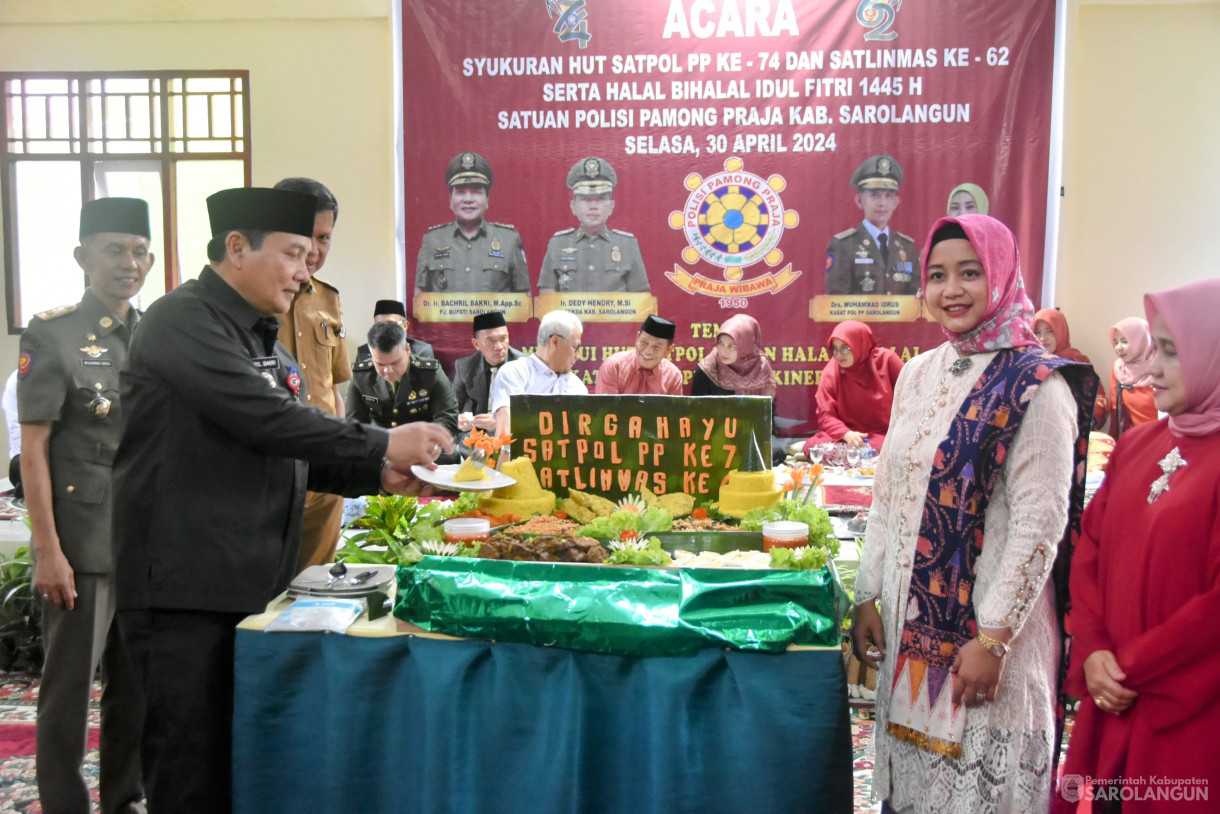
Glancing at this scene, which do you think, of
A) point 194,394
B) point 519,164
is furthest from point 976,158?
point 194,394

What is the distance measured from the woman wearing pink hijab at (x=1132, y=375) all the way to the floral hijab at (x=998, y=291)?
401 cm

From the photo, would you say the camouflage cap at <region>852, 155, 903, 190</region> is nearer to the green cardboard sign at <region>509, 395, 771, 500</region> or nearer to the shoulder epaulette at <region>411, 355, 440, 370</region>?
the shoulder epaulette at <region>411, 355, 440, 370</region>

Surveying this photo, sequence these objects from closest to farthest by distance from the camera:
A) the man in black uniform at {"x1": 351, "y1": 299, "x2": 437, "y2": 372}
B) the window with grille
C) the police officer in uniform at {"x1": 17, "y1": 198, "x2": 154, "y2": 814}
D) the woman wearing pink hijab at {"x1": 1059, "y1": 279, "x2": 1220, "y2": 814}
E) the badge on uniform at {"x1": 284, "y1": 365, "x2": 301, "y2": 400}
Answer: the woman wearing pink hijab at {"x1": 1059, "y1": 279, "x2": 1220, "y2": 814}
the badge on uniform at {"x1": 284, "y1": 365, "x2": 301, "y2": 400}
the police officer in uniform at {"x1": 17, "y1": 198, "x2": 154, "y2": 814}
the man in black uniform at {"x1": 351, "y1": 299, "x2": 437, "y2": 372}
the window with grille

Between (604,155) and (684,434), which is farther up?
(604,155)

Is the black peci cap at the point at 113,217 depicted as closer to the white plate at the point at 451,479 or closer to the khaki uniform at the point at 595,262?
the white plate at the point at 451,479

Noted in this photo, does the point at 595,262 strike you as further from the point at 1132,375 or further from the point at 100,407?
the point at 100,407

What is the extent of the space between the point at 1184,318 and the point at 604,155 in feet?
14.8

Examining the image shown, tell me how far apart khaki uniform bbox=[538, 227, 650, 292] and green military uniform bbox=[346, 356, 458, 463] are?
1419 millimetres

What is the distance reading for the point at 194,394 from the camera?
5.68 ft

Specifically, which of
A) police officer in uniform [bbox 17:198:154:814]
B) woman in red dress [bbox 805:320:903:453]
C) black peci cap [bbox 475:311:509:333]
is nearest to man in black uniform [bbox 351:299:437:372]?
black peci cap [bbox 475:311:509:333]

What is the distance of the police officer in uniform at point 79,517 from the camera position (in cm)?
228

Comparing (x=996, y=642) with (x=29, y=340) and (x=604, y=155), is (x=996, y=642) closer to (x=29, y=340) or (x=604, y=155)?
(x=29, y=340)

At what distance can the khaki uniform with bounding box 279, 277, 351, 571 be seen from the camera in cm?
254

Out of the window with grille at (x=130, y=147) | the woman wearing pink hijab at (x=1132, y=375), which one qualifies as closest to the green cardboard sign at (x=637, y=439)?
the woman wearing pink hijab at (x=1132, y=375)
